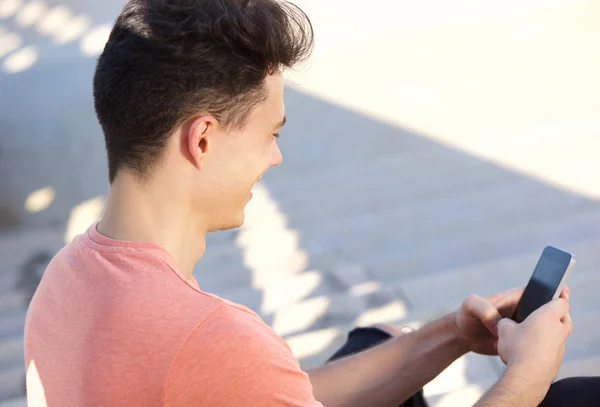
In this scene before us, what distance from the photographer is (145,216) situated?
124 cm

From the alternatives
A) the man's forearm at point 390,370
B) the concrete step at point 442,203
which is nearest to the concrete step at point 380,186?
the concrete step at point 442,203

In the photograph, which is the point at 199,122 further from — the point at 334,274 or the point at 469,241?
the point at 469,241

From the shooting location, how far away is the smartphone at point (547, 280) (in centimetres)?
162

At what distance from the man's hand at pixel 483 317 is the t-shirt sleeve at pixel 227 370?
74cm

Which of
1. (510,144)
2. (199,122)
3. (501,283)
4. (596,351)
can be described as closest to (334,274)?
(501,283)

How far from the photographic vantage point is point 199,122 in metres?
1.23

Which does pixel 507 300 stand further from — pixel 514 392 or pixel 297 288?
pixel 297 288

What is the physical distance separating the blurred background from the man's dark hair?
47.7 inches

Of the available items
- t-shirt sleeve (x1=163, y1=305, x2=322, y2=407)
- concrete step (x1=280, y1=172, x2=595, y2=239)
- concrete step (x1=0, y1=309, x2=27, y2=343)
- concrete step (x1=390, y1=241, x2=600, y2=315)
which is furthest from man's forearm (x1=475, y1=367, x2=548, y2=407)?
concrete step (x1=280, y1=172, x2=595, y2=239)

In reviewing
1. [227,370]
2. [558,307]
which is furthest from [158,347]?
[558,307]

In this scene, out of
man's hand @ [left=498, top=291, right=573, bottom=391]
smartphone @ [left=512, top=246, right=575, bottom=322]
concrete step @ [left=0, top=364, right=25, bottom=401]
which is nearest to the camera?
man's hand @ [left=498, top=291, right=573, bottom=391]

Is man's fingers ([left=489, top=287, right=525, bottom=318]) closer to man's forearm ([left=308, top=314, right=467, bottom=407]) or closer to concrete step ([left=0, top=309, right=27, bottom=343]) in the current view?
man's forearm ([left=308, top=314, right=467, bottom=407])

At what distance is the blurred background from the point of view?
308 cm

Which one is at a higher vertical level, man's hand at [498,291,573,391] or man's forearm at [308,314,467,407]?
man's hand at [498,291,573,391]
